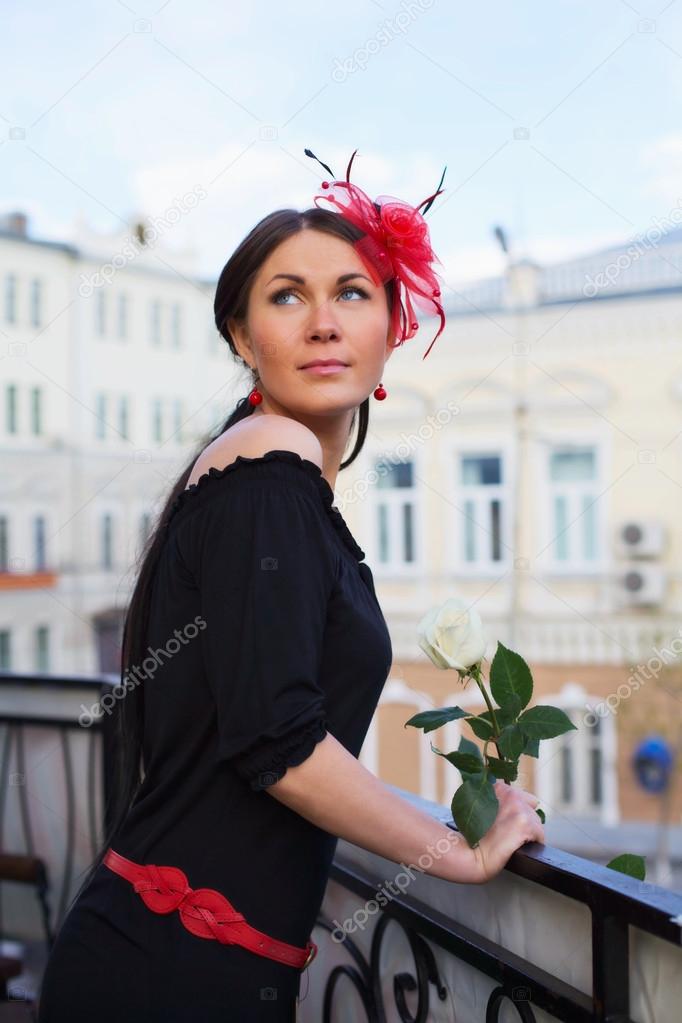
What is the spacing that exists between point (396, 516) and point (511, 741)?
1772 centimetres

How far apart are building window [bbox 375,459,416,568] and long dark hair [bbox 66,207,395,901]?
1745 centimetres

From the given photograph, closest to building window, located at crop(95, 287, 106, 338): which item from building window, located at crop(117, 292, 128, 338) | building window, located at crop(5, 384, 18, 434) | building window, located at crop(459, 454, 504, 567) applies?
building window, located at crop(117, 292, 128, 338)

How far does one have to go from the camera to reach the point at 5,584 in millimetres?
19438

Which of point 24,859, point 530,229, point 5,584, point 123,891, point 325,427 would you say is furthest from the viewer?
point 530,229

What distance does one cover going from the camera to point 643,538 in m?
16.8

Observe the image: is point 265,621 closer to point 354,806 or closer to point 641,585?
point 354,806

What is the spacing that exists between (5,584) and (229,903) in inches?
763

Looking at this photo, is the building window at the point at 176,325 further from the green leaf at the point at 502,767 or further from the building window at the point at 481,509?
the green leaf at the point at 502,767

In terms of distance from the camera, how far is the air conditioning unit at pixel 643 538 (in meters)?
16.7

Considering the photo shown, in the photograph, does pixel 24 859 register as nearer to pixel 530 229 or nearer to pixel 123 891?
pixel 123 891

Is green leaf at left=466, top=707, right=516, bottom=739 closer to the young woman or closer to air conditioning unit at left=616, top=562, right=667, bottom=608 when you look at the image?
the young woman

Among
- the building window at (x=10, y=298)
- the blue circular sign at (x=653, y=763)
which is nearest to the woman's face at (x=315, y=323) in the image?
the blue circular sign at (x=653, y=763)

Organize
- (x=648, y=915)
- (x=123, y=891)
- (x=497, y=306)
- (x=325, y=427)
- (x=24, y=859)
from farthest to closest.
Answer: (x=497, y=306) < (x=24, y=859) < (x=325, y=427) < (x=123, y=891) < (x=648, y=915)

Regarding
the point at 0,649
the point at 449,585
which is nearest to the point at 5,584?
the point at 0,649
